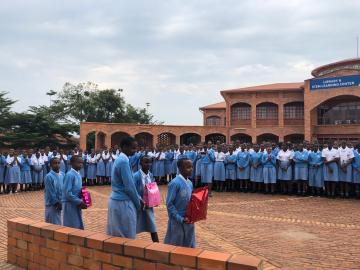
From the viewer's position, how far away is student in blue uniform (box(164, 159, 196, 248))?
461 centimetres

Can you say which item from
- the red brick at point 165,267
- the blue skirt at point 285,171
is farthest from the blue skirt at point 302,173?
the red brick at point 165,267

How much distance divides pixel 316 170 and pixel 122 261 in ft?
33.4

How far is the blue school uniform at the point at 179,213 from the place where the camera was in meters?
4.61

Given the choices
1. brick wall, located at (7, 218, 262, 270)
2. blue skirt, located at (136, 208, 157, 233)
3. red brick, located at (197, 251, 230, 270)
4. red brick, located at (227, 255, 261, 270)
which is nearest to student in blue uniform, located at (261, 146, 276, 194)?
blue skirt, located at (136, 208, 157, 233)

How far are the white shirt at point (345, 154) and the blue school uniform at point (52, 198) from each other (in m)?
9.14

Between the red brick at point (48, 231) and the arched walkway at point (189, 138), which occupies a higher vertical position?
the arched walkway at point (189, 138)

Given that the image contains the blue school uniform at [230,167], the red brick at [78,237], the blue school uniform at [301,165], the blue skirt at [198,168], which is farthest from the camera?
the blue skirt at [198,168]

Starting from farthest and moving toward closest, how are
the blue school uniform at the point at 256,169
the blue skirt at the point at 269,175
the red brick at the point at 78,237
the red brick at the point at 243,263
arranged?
1. the blue school uniform at the point at 256,169
2. the blue skirt at the point at 269,175
3. the red brick at the point at 78,237
4. the red brick at the point at 243,263

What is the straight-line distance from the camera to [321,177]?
12922mm

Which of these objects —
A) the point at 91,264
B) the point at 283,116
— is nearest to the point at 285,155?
the point at 91,264

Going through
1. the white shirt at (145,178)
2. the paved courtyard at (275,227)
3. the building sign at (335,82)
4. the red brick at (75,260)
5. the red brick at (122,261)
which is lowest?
the paved courtyard at (275,227)

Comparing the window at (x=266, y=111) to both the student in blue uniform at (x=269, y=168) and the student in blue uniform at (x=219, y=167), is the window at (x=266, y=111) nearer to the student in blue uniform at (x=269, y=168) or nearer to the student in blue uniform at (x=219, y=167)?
the student in blue uniform at (x=219, y=167)

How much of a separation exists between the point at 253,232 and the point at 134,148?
3.71 metres

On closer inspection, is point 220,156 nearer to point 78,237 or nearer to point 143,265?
point 78,237
